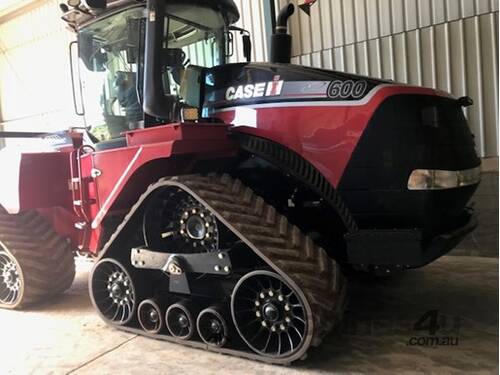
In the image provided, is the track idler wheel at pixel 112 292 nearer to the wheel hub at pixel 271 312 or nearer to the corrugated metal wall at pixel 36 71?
the wheel hub at pixel 271 312

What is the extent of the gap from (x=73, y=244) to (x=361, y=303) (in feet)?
8.34

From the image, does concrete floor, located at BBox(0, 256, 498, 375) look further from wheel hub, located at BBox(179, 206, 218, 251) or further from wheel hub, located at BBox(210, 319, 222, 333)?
wheel hub, located at BBox(179, 206, 218, 251)

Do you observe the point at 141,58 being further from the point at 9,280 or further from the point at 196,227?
the point at 9,280

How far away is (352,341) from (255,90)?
1737mm

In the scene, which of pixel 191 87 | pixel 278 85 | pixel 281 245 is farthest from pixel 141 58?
pixel 281 245

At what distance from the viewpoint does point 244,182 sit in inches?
134

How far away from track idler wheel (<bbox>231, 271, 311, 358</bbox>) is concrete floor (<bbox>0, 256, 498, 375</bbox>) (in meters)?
0.13

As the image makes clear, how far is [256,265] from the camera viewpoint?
2941 millimetres

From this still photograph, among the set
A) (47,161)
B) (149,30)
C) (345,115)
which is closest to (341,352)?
(345,115)

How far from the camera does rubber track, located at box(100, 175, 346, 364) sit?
2.63m

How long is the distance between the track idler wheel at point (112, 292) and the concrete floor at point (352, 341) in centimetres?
13

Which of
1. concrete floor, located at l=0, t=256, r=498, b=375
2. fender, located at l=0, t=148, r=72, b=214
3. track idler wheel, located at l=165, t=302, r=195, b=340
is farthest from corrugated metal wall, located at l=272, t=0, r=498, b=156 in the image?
track idler wheel, located at l=165, t=302, r=195, b=340

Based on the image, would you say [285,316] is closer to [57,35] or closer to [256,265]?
[256,265]

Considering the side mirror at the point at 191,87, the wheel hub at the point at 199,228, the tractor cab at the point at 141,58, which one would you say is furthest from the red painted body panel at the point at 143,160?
the side mirror at the point at 191,87
